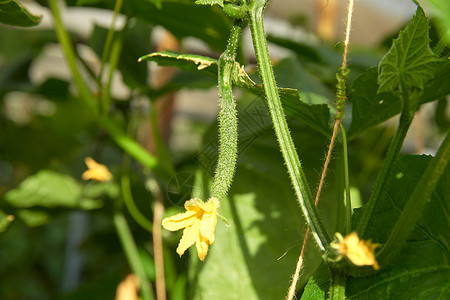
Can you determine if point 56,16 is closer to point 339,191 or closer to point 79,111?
point 339,191

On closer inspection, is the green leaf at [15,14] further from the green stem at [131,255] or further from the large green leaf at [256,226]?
the green stem at [131,255]

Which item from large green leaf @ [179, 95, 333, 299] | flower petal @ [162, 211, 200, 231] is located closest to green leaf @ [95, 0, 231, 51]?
large green leaf @ [179, 95, 333, 299]

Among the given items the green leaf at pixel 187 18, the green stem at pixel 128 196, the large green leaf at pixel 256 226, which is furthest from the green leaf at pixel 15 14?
the green stem at pixel 128 196

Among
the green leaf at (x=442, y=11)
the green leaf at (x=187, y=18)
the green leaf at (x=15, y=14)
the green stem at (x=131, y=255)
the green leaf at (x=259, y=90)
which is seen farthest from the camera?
the green stem at (x=131, y=255)

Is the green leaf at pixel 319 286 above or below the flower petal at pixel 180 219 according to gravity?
below

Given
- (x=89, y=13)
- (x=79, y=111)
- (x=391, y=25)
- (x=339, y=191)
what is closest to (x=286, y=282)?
(x=339, y=191)

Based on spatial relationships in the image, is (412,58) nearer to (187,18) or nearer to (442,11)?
(442,11)
